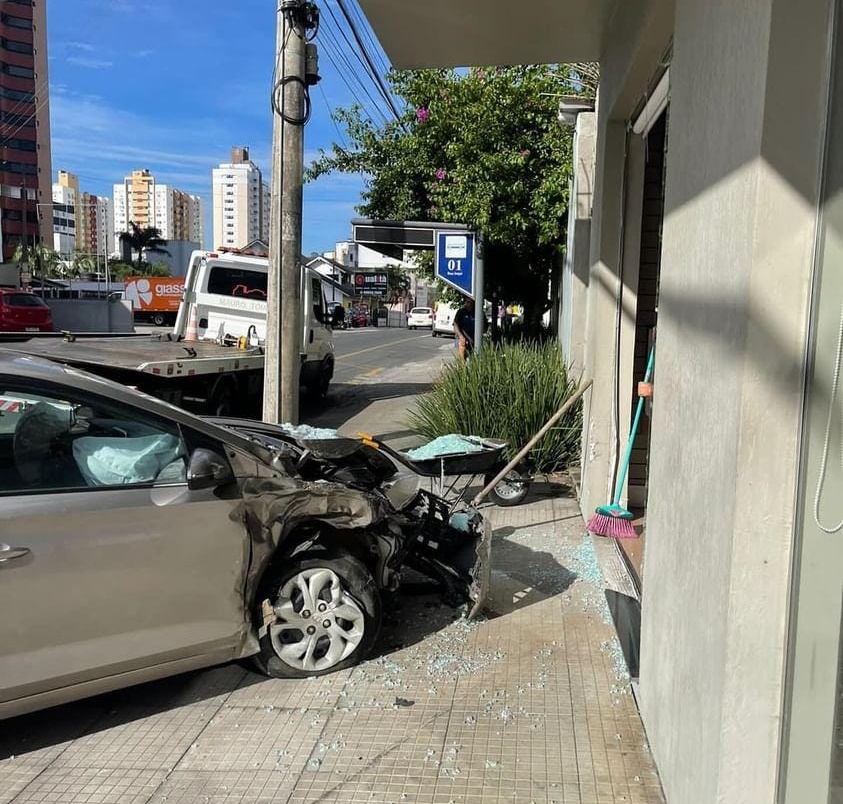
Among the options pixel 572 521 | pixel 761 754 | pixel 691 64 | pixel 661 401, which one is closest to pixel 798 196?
pixel 691 64

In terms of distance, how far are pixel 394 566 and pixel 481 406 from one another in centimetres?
411

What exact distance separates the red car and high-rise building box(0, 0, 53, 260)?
248 feet

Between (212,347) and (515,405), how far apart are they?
17.1 feet

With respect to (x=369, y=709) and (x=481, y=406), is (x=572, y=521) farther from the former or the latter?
(x=369, y=709)

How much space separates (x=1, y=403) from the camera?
331cm

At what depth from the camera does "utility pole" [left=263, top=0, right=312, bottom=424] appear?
24.4ft

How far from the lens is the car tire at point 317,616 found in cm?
363

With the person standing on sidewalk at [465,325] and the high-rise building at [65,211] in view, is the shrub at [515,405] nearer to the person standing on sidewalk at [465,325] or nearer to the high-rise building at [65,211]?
the person standing on sidewalk at [465,325]

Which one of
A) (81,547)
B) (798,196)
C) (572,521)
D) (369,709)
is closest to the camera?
(798,196)

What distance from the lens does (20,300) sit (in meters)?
25.4

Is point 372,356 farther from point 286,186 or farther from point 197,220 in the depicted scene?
point 197,220

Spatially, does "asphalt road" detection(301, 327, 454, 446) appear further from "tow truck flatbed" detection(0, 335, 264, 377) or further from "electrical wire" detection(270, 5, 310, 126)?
"electrical wire" detection(270, 5, 310, 126)

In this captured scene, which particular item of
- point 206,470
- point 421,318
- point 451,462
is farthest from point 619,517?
point 421,318

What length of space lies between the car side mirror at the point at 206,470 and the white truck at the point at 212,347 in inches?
201
